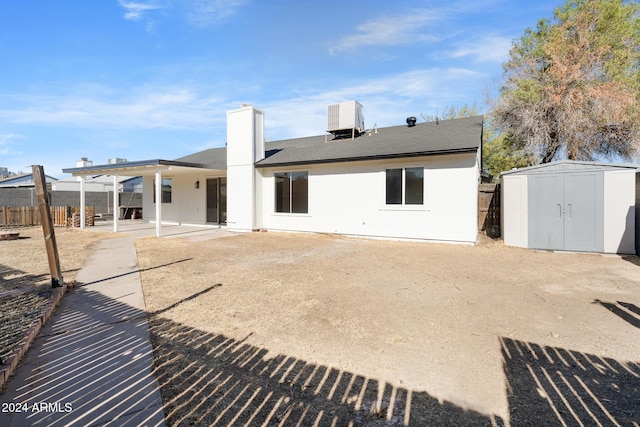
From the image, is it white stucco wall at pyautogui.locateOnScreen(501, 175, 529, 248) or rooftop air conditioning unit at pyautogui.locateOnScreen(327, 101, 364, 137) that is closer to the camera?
white stucco wall at pyautogui.locateOnScreen(501, 175, 529, 248)

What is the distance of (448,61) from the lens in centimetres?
1688

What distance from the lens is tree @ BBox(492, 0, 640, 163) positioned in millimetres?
14352

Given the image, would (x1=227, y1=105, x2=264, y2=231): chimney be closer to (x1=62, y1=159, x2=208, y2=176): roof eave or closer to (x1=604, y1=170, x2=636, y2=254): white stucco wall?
(x1=62, y1=159, x2=208, y2=176): roof eave

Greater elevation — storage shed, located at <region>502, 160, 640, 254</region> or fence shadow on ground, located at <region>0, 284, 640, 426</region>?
storage shed, located at <region>502, 160, 640, 254</region>

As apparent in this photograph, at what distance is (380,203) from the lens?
38.5 feet

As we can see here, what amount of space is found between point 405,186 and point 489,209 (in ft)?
10.2

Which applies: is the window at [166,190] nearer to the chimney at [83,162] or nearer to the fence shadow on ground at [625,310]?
the chimney at [83,162]

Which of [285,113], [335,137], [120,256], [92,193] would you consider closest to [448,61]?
[335,137]

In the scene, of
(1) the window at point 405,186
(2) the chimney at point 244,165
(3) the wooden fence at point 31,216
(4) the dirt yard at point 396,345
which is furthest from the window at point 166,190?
(1) the window at point 405,186

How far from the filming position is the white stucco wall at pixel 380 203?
408 inches

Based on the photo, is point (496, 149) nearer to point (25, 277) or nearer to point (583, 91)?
point (583, 91)

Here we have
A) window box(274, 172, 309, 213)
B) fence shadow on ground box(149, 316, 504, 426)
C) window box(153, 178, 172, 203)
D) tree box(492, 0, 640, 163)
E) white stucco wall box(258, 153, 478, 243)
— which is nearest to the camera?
fence shadow on ground box(149, 316, 504, 426)

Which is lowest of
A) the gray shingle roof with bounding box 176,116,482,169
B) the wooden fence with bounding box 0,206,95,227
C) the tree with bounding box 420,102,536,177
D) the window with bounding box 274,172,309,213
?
the wooden fence with bounding box 0,206,95,227

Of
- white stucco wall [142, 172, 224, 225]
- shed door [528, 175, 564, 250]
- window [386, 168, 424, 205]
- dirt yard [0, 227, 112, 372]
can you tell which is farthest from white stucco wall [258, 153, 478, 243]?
dirt yard [0, 227, 112, 372]
